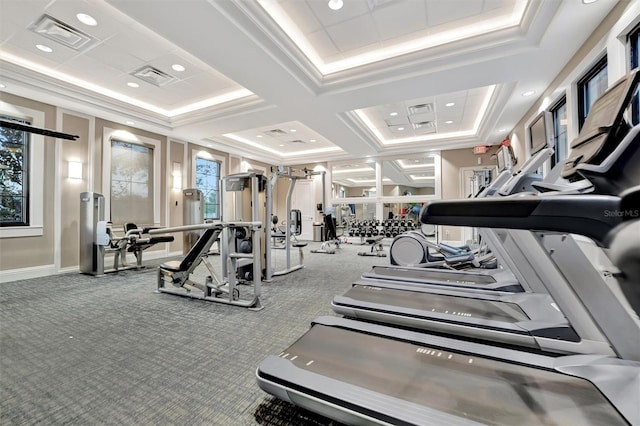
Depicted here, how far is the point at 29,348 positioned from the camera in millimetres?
2012

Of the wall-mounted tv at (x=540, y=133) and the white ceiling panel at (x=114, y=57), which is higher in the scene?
the white ceiling panel at (x=114, y=57)

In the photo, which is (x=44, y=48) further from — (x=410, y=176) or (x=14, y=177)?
(x=410, y=176)

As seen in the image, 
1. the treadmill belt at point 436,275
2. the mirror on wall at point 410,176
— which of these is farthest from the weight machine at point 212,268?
the mirror on wall at point 410,176

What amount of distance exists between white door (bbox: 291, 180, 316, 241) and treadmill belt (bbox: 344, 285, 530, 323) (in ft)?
25.7

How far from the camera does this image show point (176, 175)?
6.88m

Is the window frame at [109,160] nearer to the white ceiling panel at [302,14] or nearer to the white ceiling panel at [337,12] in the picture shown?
the white ceiling panel at [302,14]

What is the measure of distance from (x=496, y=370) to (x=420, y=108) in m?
5.57

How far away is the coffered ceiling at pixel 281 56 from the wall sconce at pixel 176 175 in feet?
3.61

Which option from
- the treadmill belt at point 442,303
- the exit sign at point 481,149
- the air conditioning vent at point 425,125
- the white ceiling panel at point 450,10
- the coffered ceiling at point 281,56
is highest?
the white ceiling panel at point 450,10

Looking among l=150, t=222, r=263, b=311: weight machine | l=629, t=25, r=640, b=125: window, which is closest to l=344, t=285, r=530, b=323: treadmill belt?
l=150, t=222, r=263, b=311: weight machine

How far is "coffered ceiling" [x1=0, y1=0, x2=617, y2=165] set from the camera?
2953 mm

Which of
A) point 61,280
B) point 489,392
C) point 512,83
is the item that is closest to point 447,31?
point 512,83

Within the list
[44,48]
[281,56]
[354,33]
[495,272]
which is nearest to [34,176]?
[44,48]

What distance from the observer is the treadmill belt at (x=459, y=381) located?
1024mm
